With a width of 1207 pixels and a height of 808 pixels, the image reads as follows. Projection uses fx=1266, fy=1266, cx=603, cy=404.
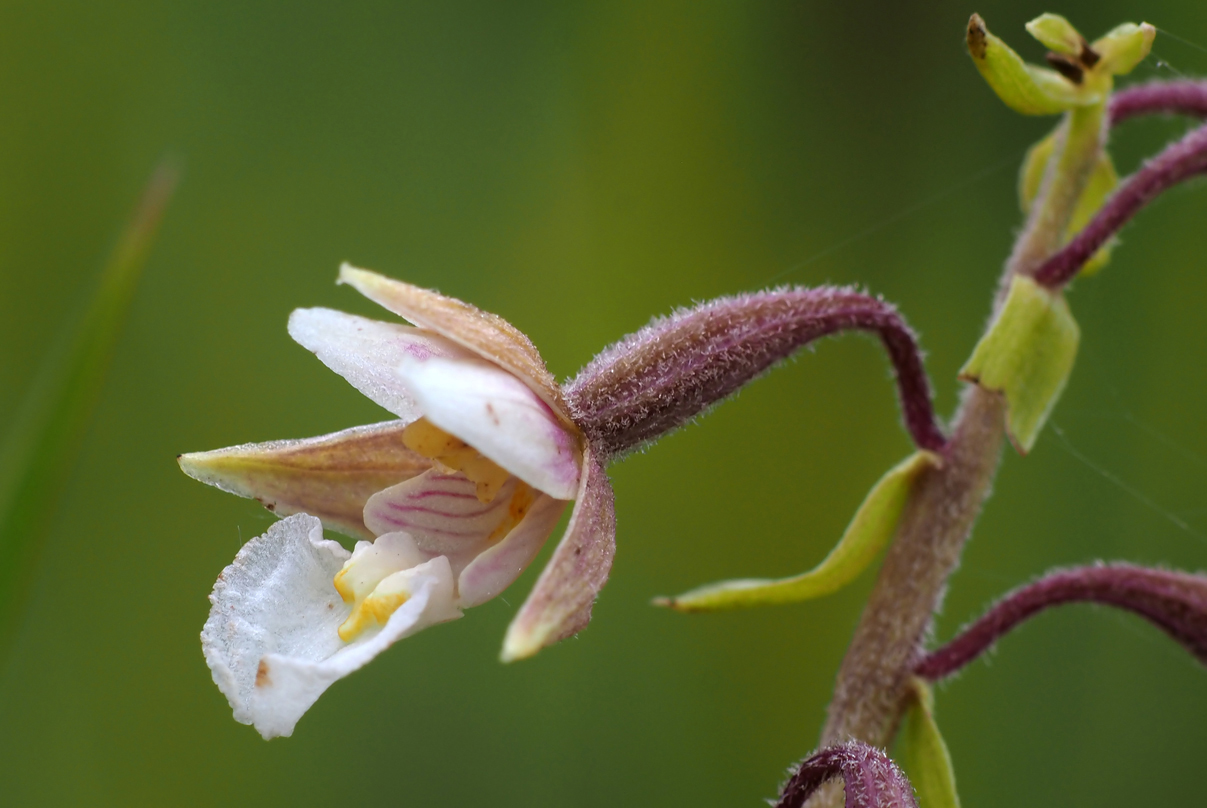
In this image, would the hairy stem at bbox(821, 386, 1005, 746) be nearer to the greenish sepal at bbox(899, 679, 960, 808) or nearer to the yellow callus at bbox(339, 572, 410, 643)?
the greenish sepal at bbox(899, 679, 960, 808)

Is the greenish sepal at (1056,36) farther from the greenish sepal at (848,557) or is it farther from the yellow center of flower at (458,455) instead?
the yellow center of flower at (458,455)

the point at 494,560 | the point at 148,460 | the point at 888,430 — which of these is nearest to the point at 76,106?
the point at 148,460

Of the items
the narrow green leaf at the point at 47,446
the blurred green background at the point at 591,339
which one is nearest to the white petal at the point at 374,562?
the narrow green leaf at the point at 47,446

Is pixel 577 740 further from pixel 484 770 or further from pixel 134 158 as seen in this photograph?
pixel 134 158

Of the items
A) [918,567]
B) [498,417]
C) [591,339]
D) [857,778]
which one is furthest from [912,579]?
[591,339]

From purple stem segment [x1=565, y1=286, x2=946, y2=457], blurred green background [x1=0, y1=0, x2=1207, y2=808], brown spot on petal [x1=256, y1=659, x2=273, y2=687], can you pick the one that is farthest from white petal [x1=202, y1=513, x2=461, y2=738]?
blurred green background [x1=0, y1=0, x2=1207, y2=808]
